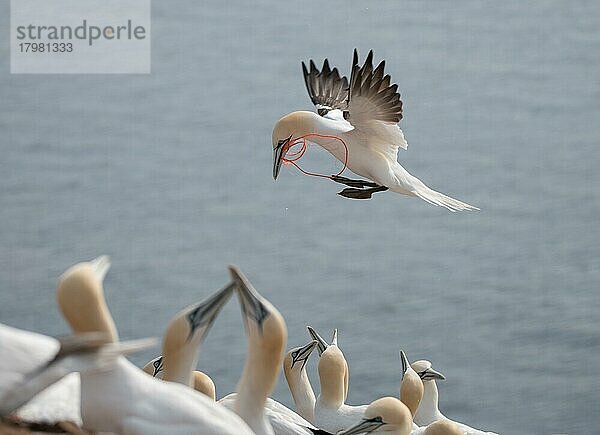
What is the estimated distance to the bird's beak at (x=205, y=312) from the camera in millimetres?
1114

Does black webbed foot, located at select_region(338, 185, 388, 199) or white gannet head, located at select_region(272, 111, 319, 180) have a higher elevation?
white gannet head, located at select_region(272, 111, 319, 180)

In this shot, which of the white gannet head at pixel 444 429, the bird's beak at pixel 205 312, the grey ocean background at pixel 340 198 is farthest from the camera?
the grey ocean background at pixel 340 198

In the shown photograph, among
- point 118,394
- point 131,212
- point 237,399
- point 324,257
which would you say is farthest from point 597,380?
point 118,394

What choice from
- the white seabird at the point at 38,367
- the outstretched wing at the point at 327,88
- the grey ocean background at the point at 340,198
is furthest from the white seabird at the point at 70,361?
the grey ocean background at the point at 340,198

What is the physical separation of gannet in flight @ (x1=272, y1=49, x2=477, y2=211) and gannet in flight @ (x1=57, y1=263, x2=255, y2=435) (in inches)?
39.3

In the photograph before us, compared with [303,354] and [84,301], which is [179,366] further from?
[303,354]

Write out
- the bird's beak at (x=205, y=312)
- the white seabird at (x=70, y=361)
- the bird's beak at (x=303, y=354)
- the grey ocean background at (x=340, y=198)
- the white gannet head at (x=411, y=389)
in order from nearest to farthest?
the white seabird at (x=70, y=361), the bird's beak at (x=205, y=312), the white gannet head at (x=411, y=389), the bird's beak at (x=303, y=354), the grey ocean background at (x=340, y=198)

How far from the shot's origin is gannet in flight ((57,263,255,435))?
0.94 meters

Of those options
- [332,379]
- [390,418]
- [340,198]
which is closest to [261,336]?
[390,418]

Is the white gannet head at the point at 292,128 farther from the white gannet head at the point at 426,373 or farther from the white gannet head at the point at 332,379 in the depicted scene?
the white gannet head at the point at 426,373

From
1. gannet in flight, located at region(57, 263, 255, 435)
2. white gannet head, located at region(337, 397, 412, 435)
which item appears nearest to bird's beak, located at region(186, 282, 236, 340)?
gannet in flight, located at region(57, 263, 255, 435)

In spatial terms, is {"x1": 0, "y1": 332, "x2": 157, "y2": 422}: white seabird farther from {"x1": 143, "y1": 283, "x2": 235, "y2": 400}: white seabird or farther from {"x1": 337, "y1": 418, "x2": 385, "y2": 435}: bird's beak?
{"x1": 337, "y1": 418, "x2": 385, "y2": 435}: bird's beak

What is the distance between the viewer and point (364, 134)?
2045 millimetres

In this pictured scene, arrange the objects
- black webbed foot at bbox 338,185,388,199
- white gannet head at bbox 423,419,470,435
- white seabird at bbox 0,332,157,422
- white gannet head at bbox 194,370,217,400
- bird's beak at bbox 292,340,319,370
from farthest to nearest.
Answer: bird's beak at bbox 292,340,319,370, black webbed foot at bbox 338,185,388,199, white gannet head at bbox 194,370,217,400, white gannet head at bbox 423,419,470,435, white seabird at bbox 0,332,157,422
